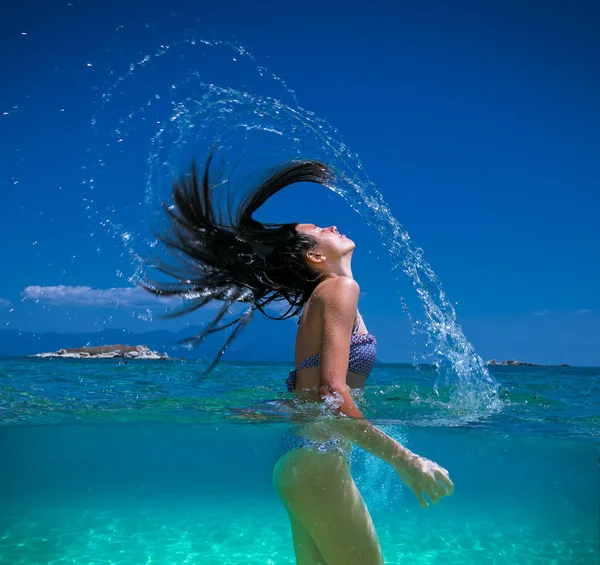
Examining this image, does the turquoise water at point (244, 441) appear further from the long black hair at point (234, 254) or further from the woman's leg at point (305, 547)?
the woman's leg at point (305, 547)

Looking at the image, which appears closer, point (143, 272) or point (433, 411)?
point (143, 272)

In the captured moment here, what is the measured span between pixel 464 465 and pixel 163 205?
2237 cm

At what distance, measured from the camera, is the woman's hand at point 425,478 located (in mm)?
3178

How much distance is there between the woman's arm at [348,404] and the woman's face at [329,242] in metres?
A: 0.62

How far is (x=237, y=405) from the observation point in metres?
9.19

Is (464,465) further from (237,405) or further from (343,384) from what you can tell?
(343,384)

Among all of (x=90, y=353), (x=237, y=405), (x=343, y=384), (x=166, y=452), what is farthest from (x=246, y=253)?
(x=90, y=353)

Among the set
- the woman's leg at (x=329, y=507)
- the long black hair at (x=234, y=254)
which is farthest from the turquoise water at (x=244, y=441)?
the woman's leg at (x=329, y=507)

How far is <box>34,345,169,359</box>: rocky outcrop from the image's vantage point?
23.0 m

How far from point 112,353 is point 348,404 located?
26.8 m

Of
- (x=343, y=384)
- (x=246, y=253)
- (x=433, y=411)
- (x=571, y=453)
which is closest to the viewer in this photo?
(x=343, y=384)

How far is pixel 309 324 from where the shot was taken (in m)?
4.04

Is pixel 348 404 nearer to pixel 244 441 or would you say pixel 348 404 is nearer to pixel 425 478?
pixel 425 478

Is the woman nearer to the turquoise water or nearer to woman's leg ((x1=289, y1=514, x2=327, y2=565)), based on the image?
woman's leg ((x1=289, y1=514, x2=327, y2=565))
